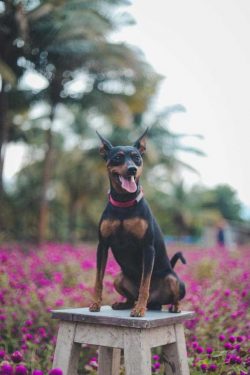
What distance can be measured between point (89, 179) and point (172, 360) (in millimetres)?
19816

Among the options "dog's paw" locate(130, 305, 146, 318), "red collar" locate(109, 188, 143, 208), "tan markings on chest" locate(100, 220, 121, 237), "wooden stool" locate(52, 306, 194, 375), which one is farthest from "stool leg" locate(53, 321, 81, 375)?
"red collar" locate(109, 188, 143, 208)

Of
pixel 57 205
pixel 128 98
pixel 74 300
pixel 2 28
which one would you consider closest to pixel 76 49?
pixel 2 28

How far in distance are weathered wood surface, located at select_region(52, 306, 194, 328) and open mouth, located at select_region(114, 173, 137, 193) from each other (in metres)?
0.74

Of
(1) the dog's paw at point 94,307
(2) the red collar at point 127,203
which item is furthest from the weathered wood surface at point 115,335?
(2) the red collar at point 127,203

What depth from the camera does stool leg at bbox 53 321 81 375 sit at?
2887 mm

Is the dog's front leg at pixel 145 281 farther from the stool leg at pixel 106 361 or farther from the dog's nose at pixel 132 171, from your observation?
the stool leg at pixel 106 361

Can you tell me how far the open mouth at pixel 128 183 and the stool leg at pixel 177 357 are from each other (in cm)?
102

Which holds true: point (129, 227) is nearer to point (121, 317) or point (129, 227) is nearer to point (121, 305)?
point (121, 317)

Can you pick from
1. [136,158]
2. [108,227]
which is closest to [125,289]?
[108,227]

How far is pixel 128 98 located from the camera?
49.2 feet

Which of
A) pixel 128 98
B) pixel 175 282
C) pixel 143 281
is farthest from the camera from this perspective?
pixel 128 98

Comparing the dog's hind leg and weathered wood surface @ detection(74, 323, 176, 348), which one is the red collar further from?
weathered wood surface @ detection(74, 323, 176, 348)

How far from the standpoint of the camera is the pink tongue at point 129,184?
2.71 meters

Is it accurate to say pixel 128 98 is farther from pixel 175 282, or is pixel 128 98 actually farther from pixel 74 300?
pixel 175 282
